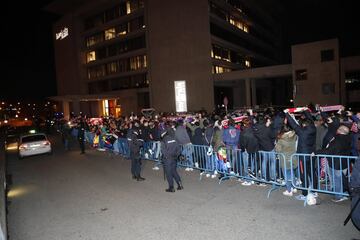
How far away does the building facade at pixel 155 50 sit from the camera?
42.2m

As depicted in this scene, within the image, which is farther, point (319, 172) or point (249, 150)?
point (249, 150)

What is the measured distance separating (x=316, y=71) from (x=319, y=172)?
29.5m

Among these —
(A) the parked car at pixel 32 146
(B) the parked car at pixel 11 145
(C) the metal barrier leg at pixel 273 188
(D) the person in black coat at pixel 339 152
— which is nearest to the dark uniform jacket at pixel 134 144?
(C) the metal barrier leg at pixel 273 188

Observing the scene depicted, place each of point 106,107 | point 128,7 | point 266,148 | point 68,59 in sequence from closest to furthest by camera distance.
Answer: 1. point 266,148
2. point 128,7
3. point 106,107
4. point 68,59

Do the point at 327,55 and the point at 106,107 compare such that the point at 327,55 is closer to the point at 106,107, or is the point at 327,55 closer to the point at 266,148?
the point at 266,148

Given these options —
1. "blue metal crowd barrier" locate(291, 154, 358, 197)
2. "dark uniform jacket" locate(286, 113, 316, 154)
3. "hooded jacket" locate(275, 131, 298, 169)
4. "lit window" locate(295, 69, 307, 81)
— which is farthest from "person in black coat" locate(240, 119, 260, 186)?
"lit window" locate(295, 69, 307, 81)

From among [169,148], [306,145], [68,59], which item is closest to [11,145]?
[169,148]

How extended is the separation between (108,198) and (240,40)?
51.6 metres

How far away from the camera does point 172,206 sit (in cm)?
745

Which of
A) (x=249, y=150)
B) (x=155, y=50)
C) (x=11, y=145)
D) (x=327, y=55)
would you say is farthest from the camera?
(x=155, y=50)

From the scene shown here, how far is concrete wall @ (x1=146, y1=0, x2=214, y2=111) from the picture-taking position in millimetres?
41719

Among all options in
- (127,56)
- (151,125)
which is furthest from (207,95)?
(151,125)

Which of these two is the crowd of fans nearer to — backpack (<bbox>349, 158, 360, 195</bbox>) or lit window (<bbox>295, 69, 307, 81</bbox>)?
backpack (<bbox>349, 158, 360, 195</bbox>)

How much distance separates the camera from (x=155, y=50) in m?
45.2
